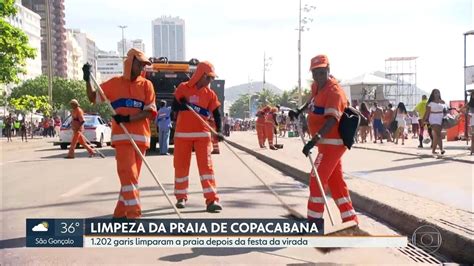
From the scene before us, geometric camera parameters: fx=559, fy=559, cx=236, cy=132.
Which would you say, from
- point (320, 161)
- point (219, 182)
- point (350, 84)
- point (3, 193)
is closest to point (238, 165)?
point (219, 182)

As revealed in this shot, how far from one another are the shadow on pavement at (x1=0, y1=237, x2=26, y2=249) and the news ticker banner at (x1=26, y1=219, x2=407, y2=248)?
88mm

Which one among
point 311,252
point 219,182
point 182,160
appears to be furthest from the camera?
point 219,182

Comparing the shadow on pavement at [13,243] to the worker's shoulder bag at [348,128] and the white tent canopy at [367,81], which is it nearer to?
the worker's shoulder bag at [348,128]

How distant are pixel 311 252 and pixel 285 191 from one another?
421 centimetres

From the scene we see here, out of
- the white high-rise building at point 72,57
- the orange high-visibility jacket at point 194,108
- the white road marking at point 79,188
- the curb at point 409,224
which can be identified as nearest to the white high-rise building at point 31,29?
the white high-rise building at point 72,57

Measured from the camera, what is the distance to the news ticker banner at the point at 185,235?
5141 mm

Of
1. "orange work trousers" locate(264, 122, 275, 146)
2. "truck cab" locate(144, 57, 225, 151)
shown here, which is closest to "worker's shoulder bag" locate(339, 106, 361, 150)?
"truck cab" locate(144, 57, 225, 151)

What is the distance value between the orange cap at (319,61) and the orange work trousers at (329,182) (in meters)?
0.79

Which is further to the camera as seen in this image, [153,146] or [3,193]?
[153,146]

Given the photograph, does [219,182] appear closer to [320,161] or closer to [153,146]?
[320,161]

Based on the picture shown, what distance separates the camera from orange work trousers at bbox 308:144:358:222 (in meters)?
5.42

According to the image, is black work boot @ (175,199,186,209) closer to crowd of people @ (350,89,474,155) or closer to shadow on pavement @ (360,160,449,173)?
shadow on pavement @ (360,160,449,173)

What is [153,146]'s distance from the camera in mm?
21031

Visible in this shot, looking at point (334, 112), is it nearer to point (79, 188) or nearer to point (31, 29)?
point (79, 188)
